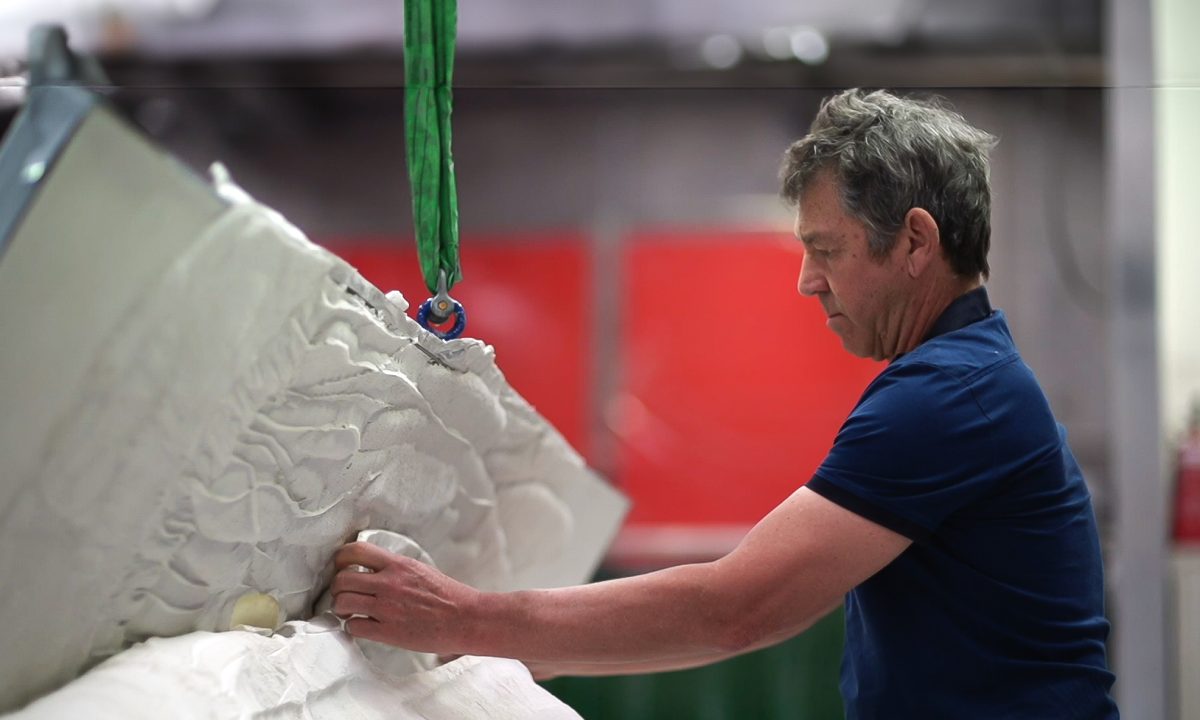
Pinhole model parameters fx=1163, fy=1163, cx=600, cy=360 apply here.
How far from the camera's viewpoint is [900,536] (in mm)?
1071

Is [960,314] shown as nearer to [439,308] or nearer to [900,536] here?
[900,536]

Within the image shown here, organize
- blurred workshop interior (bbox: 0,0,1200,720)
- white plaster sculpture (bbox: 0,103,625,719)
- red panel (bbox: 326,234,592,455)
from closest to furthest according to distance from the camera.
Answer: white plaster sculpture (bbox: 0,103,625,719) < blurred workshop interior (bbox: 0,0,1200,720) < red panel (bbox: 326,234,592,455)

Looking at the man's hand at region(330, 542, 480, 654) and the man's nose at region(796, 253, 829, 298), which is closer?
the man's hand at region(330, 542, 480, 654)

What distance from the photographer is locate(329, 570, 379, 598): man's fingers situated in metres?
1.08

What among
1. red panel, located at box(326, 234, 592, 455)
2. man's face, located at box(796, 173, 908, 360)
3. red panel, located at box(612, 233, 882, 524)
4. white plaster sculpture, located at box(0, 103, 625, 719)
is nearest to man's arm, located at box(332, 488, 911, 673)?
white plaster sculpture, located at box(0, 103, 625, 719)

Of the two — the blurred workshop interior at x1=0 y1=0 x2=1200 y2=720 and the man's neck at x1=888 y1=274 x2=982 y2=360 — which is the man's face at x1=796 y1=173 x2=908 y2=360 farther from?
the blurred workshop interior at x1=0 y1=0 x2=1200 y2=720

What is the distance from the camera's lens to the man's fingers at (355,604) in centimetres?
108

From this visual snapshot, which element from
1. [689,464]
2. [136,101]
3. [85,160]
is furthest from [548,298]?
[85,160]

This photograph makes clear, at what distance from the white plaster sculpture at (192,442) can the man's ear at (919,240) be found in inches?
17.4

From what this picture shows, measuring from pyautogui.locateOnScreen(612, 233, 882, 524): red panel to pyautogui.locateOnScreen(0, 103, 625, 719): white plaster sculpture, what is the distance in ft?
6.47

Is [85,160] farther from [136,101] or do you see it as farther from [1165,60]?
[1165,60]

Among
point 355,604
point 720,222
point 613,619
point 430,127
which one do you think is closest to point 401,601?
point 355,604

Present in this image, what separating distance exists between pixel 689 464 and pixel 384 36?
148 cm

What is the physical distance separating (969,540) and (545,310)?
7.24 ft
